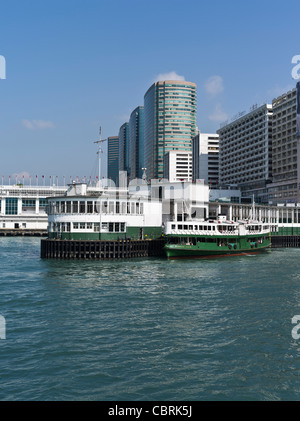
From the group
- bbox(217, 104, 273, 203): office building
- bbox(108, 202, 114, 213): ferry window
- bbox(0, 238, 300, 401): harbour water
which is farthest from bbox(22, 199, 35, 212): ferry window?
bbox(0, 238, 300, 401): harbour water

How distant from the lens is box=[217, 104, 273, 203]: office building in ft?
530

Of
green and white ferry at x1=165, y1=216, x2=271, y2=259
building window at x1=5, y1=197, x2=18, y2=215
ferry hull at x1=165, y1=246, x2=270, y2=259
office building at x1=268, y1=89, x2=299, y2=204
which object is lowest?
ferry hull at x1=165, y1=246, x2=270, y2=259

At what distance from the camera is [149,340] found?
22.0 m

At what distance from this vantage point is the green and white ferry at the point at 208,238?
63.4 metres

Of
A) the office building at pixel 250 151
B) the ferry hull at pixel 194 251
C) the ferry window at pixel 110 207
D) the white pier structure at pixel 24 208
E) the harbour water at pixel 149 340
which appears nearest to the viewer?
the harbour water at pixel 149 340

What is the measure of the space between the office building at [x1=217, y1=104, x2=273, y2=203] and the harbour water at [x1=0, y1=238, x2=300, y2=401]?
12888 cm

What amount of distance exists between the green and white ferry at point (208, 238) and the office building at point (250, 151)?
94275 millimetres

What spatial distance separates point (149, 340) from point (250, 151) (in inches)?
6322

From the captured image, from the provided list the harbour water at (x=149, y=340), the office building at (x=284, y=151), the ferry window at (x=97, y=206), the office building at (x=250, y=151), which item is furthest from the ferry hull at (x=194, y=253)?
the office building at (x=250, y=151)

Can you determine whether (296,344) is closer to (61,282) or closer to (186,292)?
(186,292)

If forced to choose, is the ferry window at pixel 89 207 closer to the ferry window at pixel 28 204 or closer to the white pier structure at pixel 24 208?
the white pier structure at pixel 24 208

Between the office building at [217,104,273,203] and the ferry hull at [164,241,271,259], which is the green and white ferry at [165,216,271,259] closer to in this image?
the ferry hull at [164,241,271,259]

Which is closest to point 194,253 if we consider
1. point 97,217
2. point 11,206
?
point 97,217

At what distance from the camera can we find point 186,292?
35156 mm
